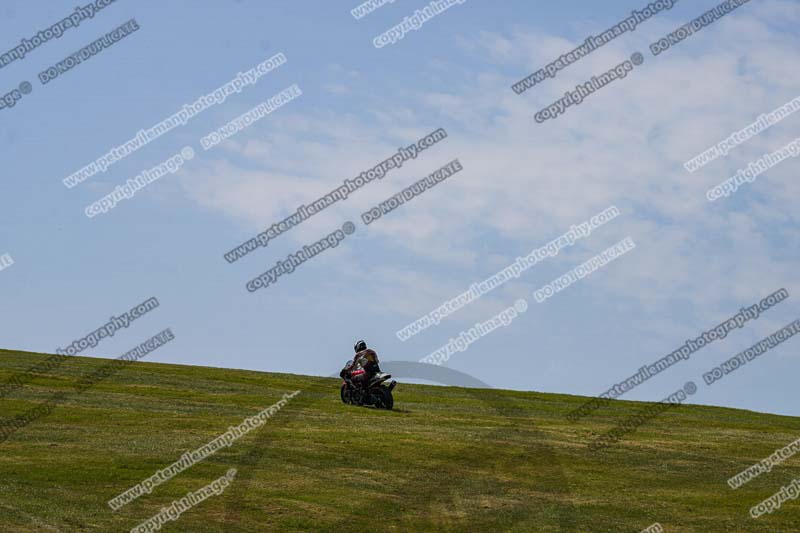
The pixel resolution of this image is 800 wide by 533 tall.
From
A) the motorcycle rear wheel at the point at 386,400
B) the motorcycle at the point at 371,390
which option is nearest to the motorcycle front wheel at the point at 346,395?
the motorcycle at the point at 371,390

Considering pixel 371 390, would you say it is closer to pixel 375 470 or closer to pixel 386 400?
pixel 386 400

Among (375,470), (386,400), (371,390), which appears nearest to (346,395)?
(371,390)

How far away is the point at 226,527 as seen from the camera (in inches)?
993

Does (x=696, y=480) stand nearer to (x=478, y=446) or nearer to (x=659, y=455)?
(x=659, y=455)

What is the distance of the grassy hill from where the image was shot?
2650 centimetres

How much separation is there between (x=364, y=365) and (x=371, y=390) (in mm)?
1179

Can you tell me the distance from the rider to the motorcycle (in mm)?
179

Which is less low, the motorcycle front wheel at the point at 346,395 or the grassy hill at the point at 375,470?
the motorcycle front wheel at the point at 346,395

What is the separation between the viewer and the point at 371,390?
1743 inches

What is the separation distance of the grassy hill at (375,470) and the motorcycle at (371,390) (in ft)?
2.84

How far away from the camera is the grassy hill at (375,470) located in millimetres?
26500

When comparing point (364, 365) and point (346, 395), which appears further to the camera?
point (346, 395)

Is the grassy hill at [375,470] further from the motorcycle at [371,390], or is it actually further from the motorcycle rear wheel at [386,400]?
the motorcycle at [371,390]

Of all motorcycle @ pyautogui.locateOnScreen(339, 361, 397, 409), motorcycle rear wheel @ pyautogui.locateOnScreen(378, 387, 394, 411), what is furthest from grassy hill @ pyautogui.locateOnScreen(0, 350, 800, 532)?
motorcycle @ pyautogui.locateOnScreen(339, 361, 397, 409)
